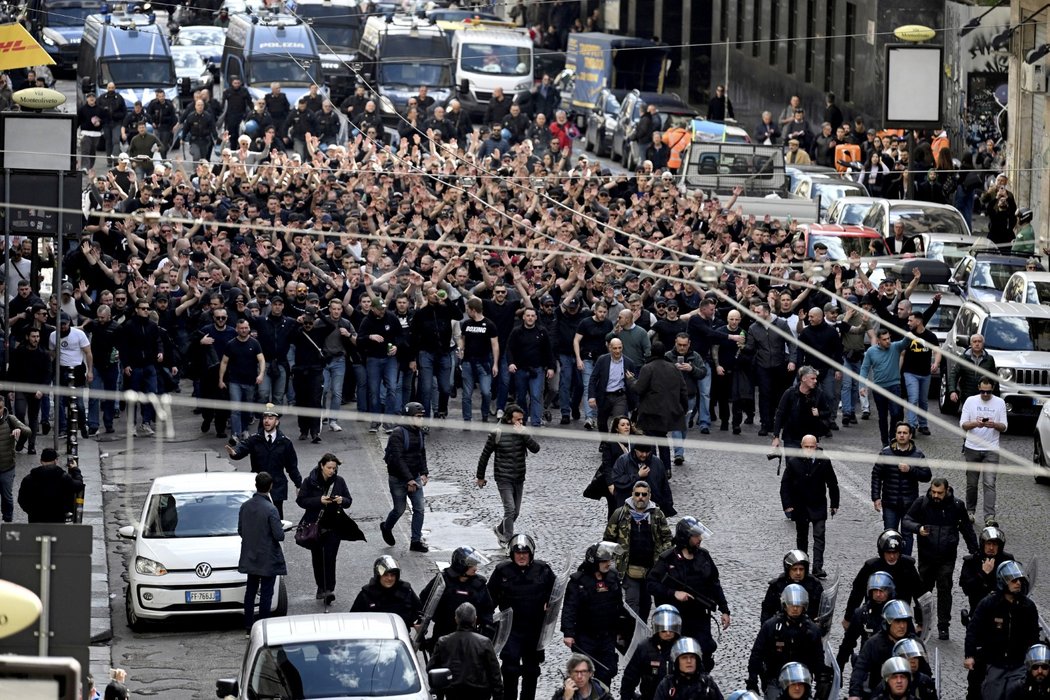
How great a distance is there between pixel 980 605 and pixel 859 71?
34.0 meters

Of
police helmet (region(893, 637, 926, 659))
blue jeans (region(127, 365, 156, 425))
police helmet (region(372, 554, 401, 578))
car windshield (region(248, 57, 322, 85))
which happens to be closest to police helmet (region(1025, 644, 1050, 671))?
police helmet (region(893, 637, 926, 659))

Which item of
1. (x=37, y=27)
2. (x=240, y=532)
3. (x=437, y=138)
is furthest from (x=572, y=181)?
(x=37, y=27)

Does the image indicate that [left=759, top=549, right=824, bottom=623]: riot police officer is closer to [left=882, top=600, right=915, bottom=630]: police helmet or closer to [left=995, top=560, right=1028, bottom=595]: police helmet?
[left=882, top=600, right=915, bottom=630]: police helmet

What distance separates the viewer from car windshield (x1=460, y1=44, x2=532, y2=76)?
46.8 m

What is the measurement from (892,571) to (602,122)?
3030 centimetres

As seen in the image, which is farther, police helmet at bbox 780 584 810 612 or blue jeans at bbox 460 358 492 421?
blue jeans at bbox 460 358 492 421

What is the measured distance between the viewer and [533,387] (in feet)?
75.5

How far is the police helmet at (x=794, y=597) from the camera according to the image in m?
14.3

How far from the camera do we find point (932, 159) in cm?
3750

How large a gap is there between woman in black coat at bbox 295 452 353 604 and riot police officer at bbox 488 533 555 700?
253 cm

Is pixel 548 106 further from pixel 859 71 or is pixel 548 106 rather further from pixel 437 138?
pixel 437 138

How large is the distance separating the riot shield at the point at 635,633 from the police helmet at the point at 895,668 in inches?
71.2

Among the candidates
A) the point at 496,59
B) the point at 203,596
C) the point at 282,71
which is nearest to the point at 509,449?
the point at 203,596

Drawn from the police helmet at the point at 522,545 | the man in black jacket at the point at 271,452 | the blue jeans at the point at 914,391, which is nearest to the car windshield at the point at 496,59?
the blue jeans at the point at 914,391
